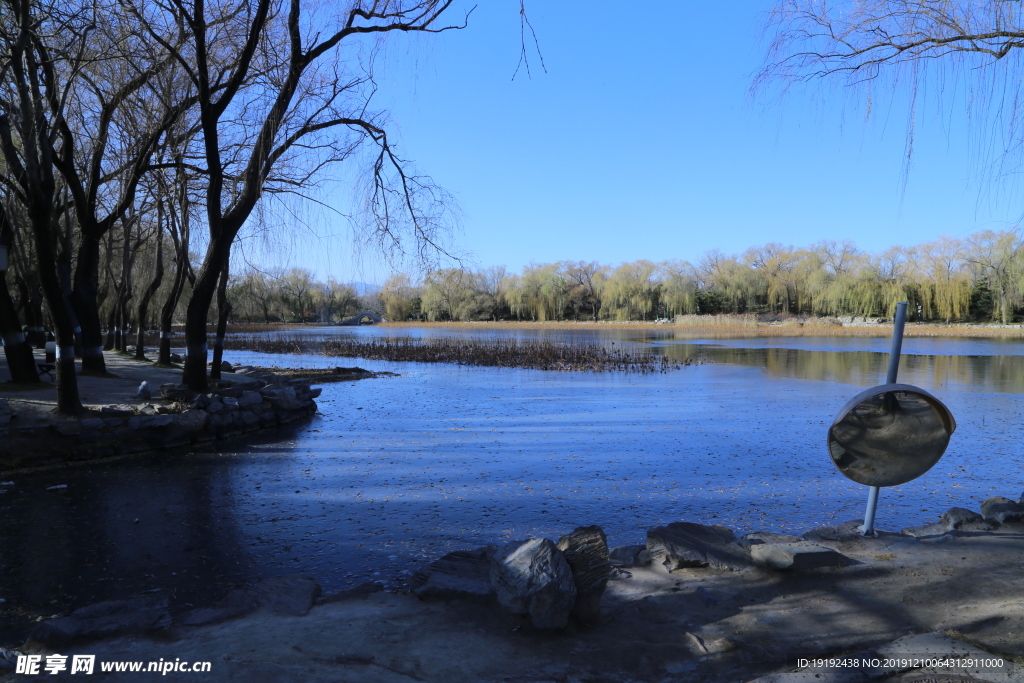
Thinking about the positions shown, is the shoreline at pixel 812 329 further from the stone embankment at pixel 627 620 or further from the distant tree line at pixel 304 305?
the stone embankment at pixel 627 620

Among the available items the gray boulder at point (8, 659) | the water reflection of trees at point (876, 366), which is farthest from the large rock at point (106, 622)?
the water reflection of trees at point (876, 366)

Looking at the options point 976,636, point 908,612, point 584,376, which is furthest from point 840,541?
point 584,376

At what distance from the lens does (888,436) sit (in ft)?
13.6

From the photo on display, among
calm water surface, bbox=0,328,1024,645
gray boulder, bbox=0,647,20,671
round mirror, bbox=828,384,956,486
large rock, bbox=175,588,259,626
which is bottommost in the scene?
calm water surface, bbox=0,328,1024,645

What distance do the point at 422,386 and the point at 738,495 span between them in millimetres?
12315

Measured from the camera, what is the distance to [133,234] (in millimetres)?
23016

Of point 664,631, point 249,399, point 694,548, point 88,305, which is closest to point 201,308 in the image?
point 249,399

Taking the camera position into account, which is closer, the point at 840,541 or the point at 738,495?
the point at 840,541

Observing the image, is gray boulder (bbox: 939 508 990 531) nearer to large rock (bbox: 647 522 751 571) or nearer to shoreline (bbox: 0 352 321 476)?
large rock (bbox: 647 522 751 571)

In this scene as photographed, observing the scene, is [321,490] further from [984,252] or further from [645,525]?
[984,252]

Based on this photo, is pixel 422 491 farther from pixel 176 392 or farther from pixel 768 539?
pixel 176 392

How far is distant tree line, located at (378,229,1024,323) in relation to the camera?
176 ft

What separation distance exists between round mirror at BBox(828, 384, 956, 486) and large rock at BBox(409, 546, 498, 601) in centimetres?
232

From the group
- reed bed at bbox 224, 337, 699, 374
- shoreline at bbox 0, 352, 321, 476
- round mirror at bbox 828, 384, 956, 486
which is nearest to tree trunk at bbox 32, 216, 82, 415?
shoreline at bbox 0, 352, 321, 476
